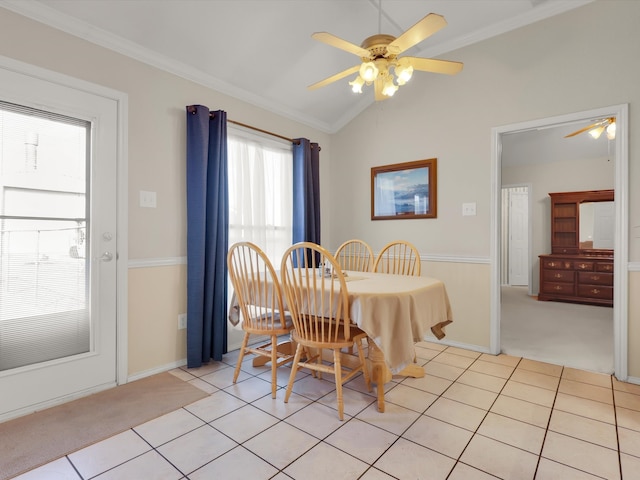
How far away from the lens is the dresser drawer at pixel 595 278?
200 inches

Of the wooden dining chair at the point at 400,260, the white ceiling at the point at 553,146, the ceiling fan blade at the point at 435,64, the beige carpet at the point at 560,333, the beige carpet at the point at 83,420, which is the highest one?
the white ceiling at the point at 553,146

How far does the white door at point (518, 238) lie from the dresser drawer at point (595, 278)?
135cm

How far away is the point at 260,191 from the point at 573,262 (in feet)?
16.1

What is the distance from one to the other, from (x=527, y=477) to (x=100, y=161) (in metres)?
2.96

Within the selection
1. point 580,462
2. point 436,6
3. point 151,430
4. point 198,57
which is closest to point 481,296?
point 580,462

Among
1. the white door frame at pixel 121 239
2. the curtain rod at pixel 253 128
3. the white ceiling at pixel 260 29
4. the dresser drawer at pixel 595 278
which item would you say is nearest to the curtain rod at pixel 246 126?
the curtain rod at pixel 253 128

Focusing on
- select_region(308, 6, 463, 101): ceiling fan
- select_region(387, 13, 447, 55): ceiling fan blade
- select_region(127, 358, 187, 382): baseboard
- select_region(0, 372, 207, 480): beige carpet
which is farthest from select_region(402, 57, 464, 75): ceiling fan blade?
select_region(127, 358, 187, 382): baseboard

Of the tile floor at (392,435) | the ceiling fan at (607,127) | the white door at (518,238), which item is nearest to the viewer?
the tile floor at (392,435)

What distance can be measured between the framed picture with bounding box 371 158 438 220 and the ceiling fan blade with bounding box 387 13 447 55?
1.62 metres

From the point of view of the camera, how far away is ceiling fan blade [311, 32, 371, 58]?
1946 millimetres

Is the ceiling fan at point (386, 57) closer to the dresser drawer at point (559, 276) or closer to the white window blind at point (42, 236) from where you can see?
the white window blind at point (42, 236)

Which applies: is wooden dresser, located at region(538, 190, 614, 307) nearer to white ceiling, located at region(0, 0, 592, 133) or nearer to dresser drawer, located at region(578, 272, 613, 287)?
dresser drawer, located at region(578, 272, 613, 287)

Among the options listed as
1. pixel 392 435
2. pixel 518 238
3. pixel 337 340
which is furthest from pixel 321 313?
pixel 518 238

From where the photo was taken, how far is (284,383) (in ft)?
8.16
